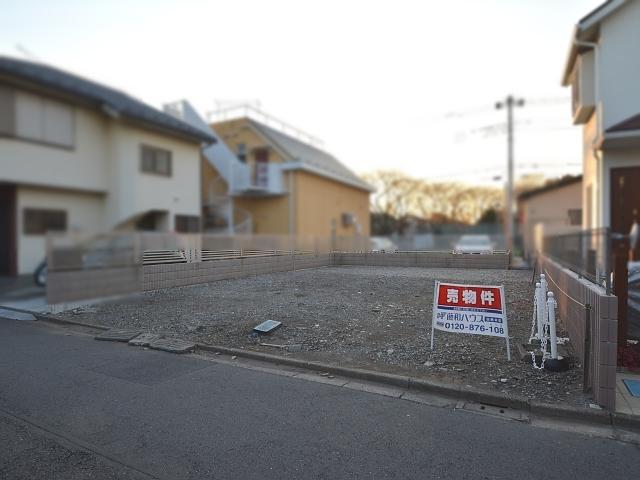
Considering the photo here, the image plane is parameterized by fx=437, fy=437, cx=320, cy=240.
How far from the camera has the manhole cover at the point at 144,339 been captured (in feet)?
19.9

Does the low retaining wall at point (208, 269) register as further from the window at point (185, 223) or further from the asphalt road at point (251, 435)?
the asphalt road at point (251, 435)

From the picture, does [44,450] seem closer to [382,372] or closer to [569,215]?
[382,372]

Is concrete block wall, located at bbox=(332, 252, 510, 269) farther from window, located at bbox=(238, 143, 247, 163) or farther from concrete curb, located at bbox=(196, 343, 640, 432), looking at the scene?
window, located at bbox=(238, 143, 247, 163)

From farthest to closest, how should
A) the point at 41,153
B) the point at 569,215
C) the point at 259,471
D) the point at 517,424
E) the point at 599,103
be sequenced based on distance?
1. the point at 569,215
2. the point at 599,103
3. the point at 517,424
4. the point at 259,471
5. the point at 41,153

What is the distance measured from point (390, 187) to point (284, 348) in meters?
Answer: 42.0

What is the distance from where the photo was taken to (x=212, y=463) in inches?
116

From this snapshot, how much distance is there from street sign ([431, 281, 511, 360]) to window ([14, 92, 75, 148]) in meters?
4.49

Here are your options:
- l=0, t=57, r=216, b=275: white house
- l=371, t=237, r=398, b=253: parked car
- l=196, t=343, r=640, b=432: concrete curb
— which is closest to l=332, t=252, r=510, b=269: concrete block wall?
l=371, t=237, r=398, b=253: parked car

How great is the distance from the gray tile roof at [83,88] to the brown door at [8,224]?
44cm

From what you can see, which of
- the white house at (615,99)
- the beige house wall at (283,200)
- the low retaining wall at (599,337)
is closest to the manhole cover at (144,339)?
the low retaining wall at (599,337)

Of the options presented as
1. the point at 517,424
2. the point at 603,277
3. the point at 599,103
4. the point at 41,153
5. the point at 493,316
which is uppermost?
the point at 599,103

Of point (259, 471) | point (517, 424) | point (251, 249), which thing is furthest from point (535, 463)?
point (251, 249)

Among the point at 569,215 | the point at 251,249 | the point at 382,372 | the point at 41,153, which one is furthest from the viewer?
the point at 569,215

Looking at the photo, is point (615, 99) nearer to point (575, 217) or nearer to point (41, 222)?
point (575, 217)
